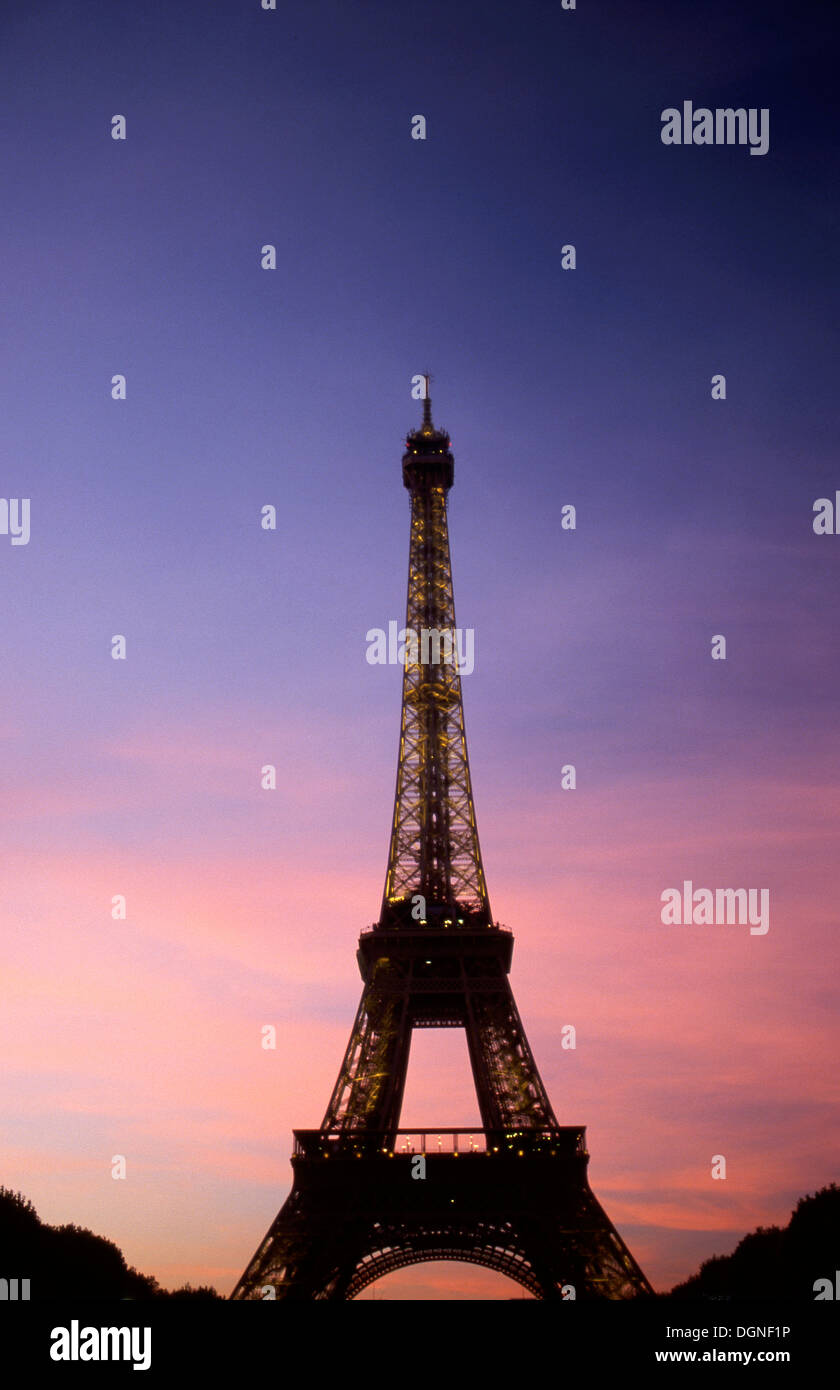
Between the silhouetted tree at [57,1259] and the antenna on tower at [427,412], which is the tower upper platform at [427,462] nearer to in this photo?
the antenna on tower at [427,412]

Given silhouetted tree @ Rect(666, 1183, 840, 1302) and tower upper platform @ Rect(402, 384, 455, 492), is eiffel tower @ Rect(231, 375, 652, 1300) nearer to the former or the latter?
tower upper platform @ Rect(402, 384, 455, 492)

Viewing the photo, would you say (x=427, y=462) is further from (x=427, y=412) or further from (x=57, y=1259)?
(x=57, y=1259)

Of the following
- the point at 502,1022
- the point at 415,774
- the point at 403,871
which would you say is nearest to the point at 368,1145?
the point at 502,1022

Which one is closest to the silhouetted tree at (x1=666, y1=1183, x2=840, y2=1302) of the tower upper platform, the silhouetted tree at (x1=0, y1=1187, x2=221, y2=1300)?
the silhouetted tree at (x1=0, y1=1187, x2=221, y2=1300)

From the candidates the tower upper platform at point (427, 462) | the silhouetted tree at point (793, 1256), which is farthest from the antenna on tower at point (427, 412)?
the silhouetted tree at point (793, 1256)

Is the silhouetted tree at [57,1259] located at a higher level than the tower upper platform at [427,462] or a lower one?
lower

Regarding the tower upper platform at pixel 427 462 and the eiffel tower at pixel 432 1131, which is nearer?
the eiffel tower at pixel 432 1131

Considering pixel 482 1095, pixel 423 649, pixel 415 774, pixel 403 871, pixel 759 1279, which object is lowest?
pixel 759 1279

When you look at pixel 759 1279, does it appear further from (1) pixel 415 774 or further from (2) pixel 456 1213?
(1) pixel 415 774

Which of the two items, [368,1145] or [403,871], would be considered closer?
[368,1145]
